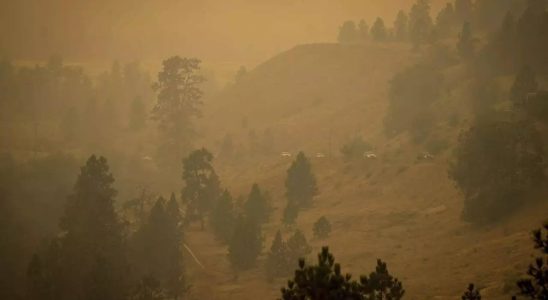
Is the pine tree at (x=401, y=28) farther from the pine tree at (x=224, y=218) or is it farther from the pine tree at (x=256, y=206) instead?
the pine tree at (x=224, y=218)

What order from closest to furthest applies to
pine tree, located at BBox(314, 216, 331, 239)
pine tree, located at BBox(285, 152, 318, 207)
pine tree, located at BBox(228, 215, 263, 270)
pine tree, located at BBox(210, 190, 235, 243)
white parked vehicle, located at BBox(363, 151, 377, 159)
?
pine tree, located at BBox(228, 215, 263, 270), pine tree, located at BBox(314, 216, 331, 239), pine tree, located at BBox(210, 190, 235, 243), pine tree, located at BBox(285, 152, 318, 207), white parked vehicle, located at BBox(363, 151, 377, 159)

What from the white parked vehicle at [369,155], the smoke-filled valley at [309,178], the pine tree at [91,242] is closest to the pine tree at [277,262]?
the smoke-filled valley at [309,178]

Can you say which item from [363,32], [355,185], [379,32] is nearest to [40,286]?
[355,185]

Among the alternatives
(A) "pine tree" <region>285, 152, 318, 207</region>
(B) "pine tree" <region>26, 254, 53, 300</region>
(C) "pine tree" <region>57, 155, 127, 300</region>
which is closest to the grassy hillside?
(A) "pine tree" <region>285, 152, 318, 207</region>

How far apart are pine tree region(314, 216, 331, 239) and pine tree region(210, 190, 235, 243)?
9.41 meters

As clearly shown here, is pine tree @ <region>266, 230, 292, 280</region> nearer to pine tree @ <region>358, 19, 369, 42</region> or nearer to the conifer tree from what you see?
the conifer tree

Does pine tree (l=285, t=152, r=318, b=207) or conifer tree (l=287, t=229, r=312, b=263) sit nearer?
conifer tree (l=287, t=229, r=312, b=263)

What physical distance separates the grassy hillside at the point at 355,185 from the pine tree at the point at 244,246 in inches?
46.5

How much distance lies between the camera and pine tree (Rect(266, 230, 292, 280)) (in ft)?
137

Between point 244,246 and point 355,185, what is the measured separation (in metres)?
25.8

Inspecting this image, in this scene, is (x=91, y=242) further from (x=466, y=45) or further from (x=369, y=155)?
(x=466, y=45)

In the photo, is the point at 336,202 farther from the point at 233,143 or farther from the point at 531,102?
the point at 233,143

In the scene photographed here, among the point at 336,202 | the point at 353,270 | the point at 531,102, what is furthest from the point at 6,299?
the point at 531,102

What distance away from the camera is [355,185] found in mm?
65750
